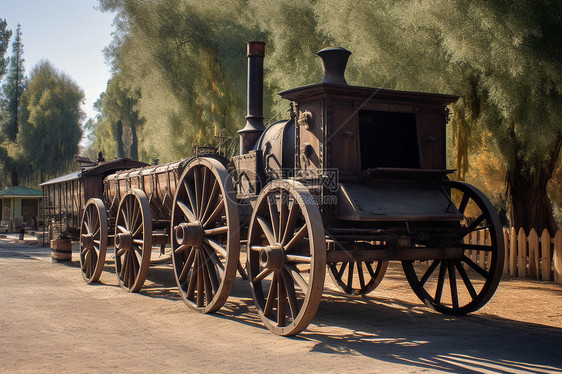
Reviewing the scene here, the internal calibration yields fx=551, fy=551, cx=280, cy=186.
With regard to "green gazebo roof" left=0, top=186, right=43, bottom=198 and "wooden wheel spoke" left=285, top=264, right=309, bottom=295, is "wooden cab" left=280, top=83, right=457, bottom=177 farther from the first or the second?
"green gazebo roof" left=0, top=186, right=43, bottom=198

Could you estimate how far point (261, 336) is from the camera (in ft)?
18.8

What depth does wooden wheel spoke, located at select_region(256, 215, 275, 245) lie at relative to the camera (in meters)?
6.05

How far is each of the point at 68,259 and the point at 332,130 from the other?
1031 centimetres

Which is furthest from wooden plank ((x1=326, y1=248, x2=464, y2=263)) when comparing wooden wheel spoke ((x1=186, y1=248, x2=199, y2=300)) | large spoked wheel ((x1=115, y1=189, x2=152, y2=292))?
large spoked wheel ((x1=115, y1=189, x2=152, y2=292))

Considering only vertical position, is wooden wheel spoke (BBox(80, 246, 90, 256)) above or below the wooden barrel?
above

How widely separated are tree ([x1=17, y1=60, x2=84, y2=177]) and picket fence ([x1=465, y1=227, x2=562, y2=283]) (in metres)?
32.2

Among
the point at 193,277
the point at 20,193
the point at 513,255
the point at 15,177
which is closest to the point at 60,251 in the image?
the point at 193,277

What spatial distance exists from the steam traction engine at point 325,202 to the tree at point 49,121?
106ft

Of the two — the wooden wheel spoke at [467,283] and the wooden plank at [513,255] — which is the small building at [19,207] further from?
the wooden wheel spoke at [467,283]

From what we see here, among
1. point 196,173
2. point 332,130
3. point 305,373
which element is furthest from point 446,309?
point 196,173

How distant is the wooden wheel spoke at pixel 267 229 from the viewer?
19.8ft

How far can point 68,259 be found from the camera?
14188 millimetres

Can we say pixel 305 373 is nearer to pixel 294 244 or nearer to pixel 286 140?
pixel 294 244

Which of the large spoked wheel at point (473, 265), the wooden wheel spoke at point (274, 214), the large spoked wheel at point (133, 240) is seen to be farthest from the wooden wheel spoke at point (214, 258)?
the large spoked wheel at point (473, 265)
